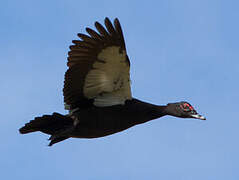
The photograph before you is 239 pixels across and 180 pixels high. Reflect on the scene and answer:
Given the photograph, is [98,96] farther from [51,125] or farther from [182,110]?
[182,110]

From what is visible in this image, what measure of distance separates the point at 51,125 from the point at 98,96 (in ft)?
3.82

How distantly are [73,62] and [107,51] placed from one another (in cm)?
75

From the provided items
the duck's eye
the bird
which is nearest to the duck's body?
the bird

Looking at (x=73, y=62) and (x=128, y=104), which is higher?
(x=73, y=62)

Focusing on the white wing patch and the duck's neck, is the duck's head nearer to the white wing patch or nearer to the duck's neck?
the duck's neck

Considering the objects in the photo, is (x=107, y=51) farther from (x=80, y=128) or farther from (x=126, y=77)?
(x=80, y=128)

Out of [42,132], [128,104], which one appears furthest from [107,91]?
[42,132]

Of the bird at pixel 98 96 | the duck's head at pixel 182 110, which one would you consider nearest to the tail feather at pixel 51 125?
the bird at pixel 98 96

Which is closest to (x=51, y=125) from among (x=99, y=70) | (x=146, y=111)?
(x=99, y=70)

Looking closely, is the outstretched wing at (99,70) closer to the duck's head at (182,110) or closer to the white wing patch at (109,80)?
the white wing patch at (109,80)

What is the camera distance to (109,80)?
45.2 ft

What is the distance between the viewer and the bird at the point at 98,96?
13.4m

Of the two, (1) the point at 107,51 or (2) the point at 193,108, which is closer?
(1) the point at 107,51

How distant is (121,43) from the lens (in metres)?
13.3
